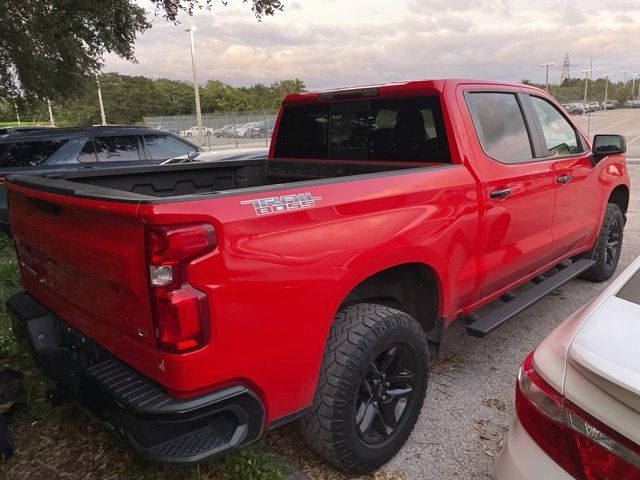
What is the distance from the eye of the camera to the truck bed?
3.21 m

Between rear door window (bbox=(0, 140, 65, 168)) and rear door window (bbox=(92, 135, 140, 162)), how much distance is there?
24.4 inches

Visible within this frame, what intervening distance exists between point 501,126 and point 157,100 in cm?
7284

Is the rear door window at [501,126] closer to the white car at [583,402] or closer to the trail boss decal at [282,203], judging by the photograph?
the trail boss decal at [282,203]

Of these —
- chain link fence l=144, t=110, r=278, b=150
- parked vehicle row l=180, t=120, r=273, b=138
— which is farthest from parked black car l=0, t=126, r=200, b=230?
parked vehicle row l=180, t=120, r=273, b=138

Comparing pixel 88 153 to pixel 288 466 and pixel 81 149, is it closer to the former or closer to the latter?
pixel 81 149

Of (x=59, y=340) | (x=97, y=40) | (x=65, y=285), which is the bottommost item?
(x=59, y=340)

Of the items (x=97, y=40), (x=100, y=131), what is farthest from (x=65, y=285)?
(x=97, y=40)

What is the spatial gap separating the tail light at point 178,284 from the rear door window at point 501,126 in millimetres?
2059

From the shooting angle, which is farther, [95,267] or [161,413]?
[95,267]

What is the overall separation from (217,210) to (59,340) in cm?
133

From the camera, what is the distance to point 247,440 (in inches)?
74.0

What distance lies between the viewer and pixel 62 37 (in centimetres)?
998

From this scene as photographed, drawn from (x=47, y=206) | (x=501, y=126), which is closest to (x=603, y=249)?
(x=501, y=126)

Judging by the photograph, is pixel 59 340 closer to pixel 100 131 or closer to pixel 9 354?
pixel 9 354
